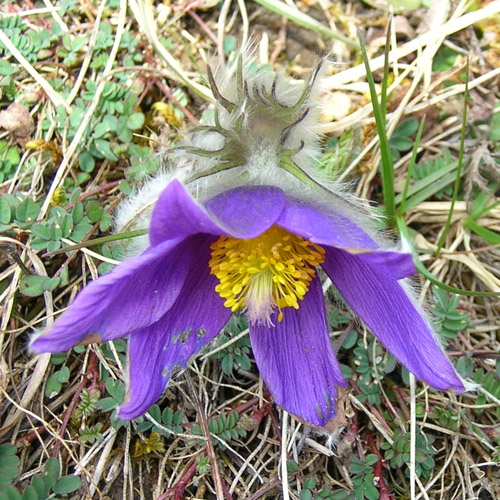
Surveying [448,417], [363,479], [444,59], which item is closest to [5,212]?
[363,479]

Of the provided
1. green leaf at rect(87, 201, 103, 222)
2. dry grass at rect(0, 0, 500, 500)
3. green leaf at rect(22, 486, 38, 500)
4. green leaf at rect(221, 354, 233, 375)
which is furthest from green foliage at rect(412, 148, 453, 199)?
green leaf at rect(22, 486, 38, 500)

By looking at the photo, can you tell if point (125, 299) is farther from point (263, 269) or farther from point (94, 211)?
point (94, 211)

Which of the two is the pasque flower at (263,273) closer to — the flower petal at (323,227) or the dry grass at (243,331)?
the flower petal at (323,227)

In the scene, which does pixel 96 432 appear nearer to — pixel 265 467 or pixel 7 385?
pixel 7 385

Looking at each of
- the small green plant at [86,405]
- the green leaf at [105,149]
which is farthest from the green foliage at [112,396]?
the green leaf at [105,149]

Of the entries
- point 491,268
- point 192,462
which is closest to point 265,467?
point 192,462
